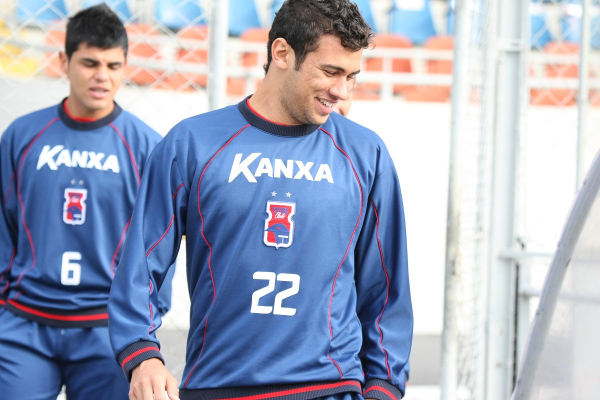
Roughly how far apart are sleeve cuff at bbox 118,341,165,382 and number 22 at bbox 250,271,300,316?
→ 26cm

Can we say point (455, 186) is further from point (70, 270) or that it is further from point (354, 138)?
point (70, 270)

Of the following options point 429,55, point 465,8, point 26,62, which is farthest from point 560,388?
point 26,62

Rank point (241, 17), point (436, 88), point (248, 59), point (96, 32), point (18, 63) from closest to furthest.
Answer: point (96, 32), point (18, 63), point (248, 59), point (436, 88), point (241, 17)

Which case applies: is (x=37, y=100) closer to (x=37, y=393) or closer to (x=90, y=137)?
(x=90, y=137)

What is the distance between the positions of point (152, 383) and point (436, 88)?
9.11 meters

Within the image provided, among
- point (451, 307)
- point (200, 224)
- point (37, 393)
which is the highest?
point (200, 224)

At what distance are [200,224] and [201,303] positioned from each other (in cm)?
21

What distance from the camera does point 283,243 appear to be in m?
1.94

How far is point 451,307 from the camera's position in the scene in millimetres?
3301

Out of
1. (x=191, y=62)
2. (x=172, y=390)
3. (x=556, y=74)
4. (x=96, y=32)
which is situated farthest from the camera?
(x=556, y=74)

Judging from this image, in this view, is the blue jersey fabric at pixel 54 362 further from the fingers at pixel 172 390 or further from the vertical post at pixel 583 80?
the vertical post at pixel 583 80

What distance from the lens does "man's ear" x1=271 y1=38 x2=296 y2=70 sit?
203cm

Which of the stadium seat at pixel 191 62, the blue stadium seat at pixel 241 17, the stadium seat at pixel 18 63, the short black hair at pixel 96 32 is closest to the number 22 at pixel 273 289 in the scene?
the short black hair at pixel 96 32

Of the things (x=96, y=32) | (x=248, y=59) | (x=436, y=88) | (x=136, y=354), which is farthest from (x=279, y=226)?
(x=436, y=88)
